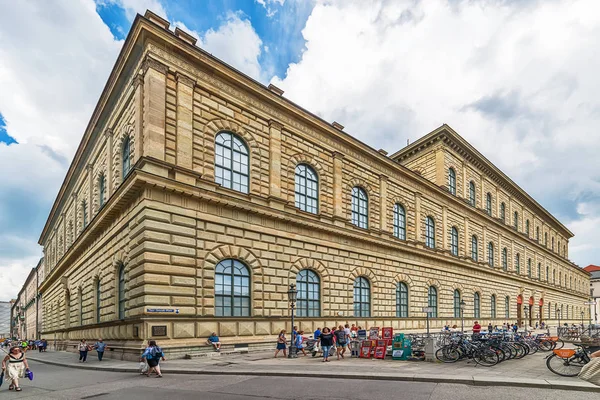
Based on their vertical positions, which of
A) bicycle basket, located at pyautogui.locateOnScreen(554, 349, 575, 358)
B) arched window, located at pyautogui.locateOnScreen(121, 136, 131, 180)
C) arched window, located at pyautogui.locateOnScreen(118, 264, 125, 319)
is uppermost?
arched window, located at pyautogui.locateOnScreen(121, 136, 131, 180)

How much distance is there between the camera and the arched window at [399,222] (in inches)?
1406

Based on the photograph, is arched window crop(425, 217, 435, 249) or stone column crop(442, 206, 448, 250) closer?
arched window crop(425, 217, 435, 249)

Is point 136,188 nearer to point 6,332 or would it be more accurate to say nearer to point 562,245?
point 562,245

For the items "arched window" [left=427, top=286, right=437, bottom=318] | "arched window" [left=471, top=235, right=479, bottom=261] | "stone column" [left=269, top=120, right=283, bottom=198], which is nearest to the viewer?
"stone column" [left=269, top=120, right=283, bottom=198]

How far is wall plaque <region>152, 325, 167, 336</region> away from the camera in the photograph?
18219mm

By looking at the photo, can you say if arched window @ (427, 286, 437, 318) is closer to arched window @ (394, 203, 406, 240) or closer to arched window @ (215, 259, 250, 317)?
arched window @ (394, 203, 406, 240)

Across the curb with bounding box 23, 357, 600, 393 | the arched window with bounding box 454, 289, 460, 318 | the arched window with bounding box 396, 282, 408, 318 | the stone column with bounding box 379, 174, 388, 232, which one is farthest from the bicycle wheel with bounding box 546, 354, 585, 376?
the arched window with bounding box 454, 289, 460, 318

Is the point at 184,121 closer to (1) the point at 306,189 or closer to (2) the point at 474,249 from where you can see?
(1) the point at 306,189

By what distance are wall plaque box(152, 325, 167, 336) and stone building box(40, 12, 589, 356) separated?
0.28ft

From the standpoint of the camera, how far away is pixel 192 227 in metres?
20.5

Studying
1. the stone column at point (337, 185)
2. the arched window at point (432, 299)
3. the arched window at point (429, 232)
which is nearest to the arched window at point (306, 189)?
the stone column at point (337, 185)

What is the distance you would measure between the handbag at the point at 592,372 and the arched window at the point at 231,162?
55.3 ft

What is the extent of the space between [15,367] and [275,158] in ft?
52.6

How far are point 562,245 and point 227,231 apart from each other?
273 ft
